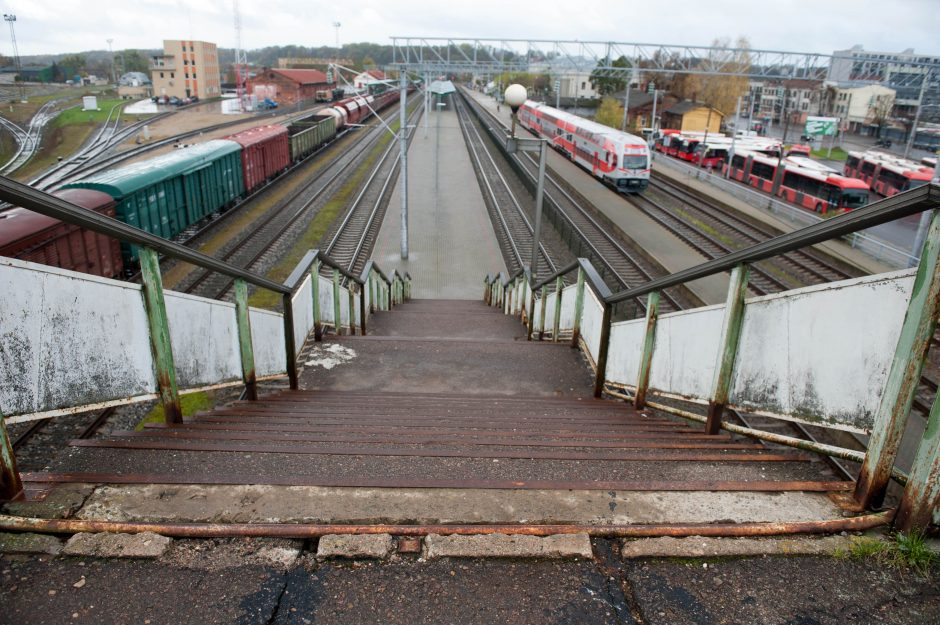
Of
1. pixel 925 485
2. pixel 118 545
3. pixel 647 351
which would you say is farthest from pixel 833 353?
pixel 118 545

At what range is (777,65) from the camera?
1339 inches

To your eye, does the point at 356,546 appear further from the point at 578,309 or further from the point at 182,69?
the point at 182,69

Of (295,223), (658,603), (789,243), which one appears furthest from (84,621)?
(295,223)

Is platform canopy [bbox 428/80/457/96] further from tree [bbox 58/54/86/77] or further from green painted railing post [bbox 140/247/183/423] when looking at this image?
green painted railing post [bbox 140/247/183/423]

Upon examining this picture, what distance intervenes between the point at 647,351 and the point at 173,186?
1751 centimetres

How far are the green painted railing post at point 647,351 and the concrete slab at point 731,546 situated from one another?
2.36 meters

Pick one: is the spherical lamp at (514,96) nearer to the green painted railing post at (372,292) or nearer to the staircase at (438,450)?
the green painted railing post at (372,292)

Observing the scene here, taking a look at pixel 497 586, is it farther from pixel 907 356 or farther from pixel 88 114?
pixel 88 114

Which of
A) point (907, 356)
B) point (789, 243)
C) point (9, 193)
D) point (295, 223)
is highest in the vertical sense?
point (9, 193)

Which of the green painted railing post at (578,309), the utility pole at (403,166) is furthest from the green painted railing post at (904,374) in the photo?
the utility pole at (403,166)

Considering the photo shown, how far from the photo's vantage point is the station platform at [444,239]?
1944 cm

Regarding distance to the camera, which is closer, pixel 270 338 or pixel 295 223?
pixel 270 338

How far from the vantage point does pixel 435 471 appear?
10.0ft

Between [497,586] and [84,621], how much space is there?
1379 millimetres
